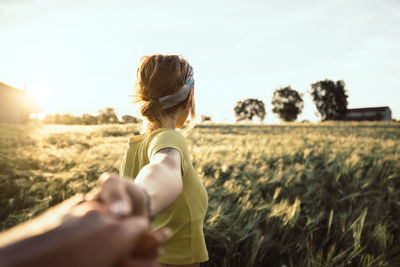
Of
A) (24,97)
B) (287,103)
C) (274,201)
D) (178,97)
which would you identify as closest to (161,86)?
(178,97)

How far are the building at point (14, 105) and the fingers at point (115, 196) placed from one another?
36840mm

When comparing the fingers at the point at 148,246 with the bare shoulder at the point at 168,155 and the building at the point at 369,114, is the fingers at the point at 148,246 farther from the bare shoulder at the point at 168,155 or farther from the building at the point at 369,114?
the building at the point at 369,114

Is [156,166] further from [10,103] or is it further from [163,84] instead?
[10,103]

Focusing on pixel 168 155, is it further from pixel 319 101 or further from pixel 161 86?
pixel 319 101

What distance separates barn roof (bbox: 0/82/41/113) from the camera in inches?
1272

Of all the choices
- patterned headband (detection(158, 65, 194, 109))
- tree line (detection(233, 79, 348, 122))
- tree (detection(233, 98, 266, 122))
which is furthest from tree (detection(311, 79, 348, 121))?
patterned headband (detection(158, 65, 194, 109))

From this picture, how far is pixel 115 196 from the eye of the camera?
0.43 m

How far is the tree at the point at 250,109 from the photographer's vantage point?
3109 inches

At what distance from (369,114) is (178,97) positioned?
281ft

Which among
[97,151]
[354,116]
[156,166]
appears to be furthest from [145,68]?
[354,116]

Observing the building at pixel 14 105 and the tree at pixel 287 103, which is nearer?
the building at pixel 14 105

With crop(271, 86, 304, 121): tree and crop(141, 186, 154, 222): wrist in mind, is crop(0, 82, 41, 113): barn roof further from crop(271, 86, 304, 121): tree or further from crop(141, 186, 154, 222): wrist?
crop(271, 86, 304, 121): tree

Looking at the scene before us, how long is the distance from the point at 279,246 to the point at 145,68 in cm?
216

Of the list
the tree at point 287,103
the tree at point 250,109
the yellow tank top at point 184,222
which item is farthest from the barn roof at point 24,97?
the tree at point 250,109
